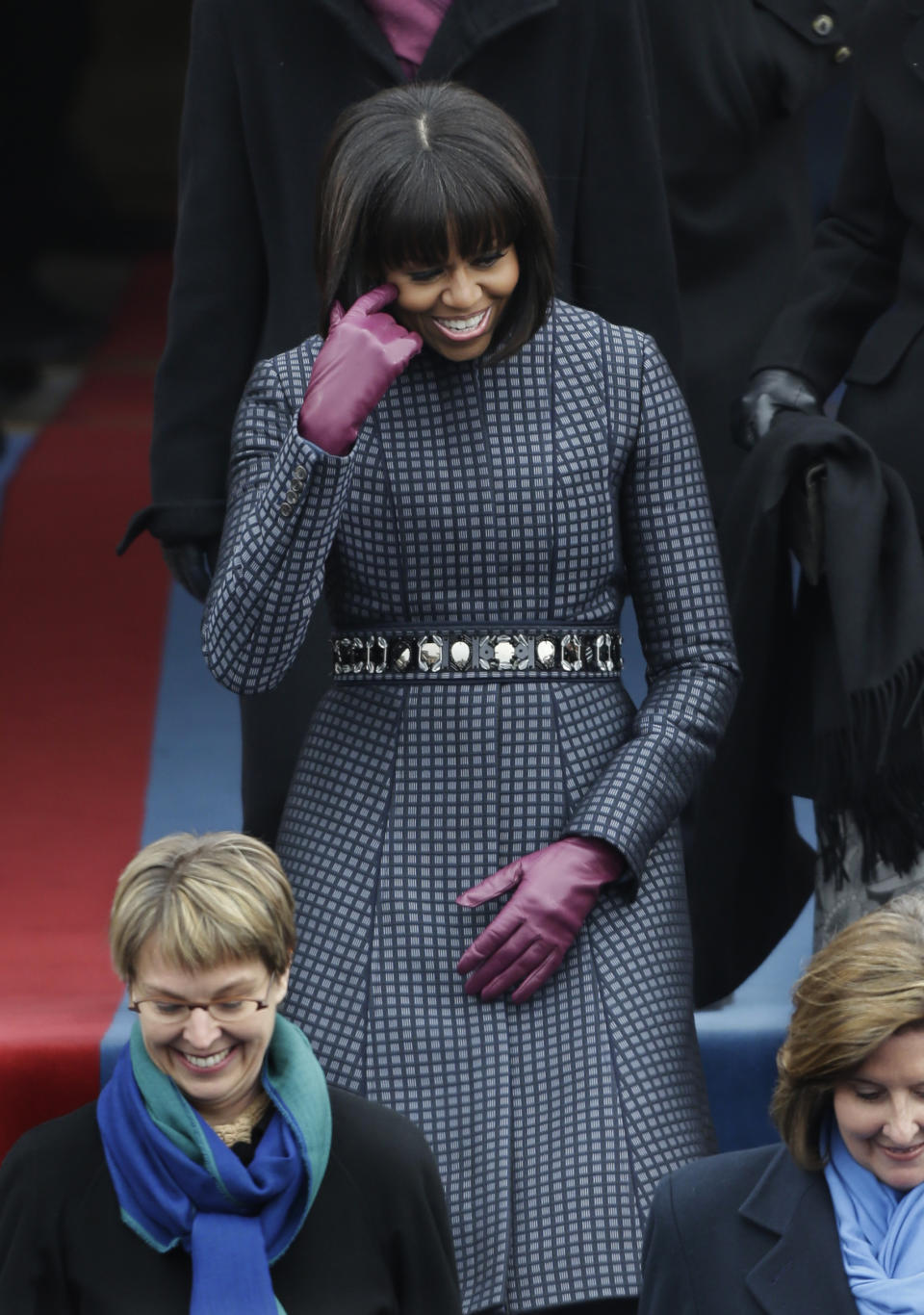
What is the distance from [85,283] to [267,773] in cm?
632

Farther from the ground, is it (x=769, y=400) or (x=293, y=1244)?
(x=769, y=400)

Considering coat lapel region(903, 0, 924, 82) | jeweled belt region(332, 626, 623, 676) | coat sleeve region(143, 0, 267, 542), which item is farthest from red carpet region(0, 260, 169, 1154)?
coat lapel region(903, 0, 924, 82)

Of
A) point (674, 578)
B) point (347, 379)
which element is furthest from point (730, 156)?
point (347, 379)

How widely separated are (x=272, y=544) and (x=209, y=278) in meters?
0.73

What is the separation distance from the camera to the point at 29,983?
11.8 ft

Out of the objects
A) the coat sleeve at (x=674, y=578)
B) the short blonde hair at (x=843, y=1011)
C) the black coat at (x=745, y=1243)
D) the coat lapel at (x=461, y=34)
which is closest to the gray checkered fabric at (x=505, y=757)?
the coat sleeve at (x=674, y=578)

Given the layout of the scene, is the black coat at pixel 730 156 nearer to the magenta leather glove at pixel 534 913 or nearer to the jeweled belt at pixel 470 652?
the jeweled belt at pixel 470 652

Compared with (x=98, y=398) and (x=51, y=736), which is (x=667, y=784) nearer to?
(x=51, y=736)

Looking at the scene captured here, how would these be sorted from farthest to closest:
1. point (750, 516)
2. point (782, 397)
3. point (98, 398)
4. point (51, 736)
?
point (98, 398) → point (51, 736) → point (782, 397) → point (750, 516)

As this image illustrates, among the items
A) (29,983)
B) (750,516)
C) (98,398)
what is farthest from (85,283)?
(750,516)

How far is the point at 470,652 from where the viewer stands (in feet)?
8.66

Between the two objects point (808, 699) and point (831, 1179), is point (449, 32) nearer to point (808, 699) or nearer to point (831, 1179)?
point (808, 699)

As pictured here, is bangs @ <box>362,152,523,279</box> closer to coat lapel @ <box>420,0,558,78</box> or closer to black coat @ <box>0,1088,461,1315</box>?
coat lapel @ <box>420,0,558,78</box>

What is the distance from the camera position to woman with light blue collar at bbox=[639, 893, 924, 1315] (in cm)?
216
